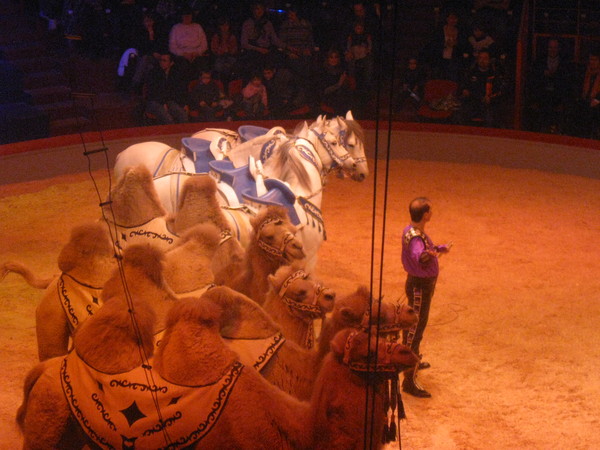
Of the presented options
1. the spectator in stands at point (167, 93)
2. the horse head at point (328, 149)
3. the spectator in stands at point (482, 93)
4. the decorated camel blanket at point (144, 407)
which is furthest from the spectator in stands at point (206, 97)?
the decorated camel blanket at point (144, 407)

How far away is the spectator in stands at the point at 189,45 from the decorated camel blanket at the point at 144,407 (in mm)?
10291

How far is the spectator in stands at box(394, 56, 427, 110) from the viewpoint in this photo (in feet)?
43.5

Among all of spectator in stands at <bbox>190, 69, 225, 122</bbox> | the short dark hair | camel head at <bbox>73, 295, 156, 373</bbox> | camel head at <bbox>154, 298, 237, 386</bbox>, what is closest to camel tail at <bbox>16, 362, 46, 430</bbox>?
camel head at <bbox>73, 295, 156, 373</bbox>

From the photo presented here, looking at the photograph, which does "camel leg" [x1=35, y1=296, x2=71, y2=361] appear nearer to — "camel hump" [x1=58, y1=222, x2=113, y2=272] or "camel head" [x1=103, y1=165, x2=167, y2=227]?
"camel hump" [x1=58, y1=222, x2=113, y2=272]

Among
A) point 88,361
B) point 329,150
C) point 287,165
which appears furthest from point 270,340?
point 329,150

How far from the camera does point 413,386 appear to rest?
5.45 meters

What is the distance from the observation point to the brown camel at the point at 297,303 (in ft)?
13.9

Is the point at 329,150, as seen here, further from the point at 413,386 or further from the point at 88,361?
the point at 88,361

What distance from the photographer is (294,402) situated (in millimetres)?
3150

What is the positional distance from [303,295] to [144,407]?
1.36 meters

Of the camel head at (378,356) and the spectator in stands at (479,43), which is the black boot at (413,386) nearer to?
the camel head at (378,356)

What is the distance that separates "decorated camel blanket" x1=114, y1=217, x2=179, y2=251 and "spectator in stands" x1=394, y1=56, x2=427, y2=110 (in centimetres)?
922

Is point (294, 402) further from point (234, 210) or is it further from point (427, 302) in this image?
point (234, 210)

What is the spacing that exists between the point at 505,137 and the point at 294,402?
33.9ft
